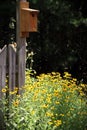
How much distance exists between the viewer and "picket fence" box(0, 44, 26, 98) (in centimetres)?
565

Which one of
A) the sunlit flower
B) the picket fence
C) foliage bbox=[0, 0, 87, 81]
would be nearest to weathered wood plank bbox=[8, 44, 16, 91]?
the picket fence

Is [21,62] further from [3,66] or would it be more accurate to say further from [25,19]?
[25,19]

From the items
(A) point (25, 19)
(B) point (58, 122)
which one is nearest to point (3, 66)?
(A) point (25, 19)

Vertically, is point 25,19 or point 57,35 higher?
point 25,19

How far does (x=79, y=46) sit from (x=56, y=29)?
78cm

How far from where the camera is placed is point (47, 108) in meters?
5.55

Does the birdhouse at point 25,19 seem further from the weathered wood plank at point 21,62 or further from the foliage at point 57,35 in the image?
the foliage at point 57,35

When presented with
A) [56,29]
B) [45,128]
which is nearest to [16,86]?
[45,128]

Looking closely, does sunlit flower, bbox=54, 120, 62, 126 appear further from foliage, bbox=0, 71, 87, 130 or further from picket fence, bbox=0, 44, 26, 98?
picket fence, bbox=0, 44, 26, 98

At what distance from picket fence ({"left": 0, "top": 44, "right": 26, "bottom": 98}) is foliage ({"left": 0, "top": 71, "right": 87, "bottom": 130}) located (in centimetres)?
14

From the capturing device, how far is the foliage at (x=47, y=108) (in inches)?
201

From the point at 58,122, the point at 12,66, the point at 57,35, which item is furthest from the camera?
the point at 57,35

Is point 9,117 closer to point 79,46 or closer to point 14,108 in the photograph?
point 14,108

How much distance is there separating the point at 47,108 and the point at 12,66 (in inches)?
27.6
